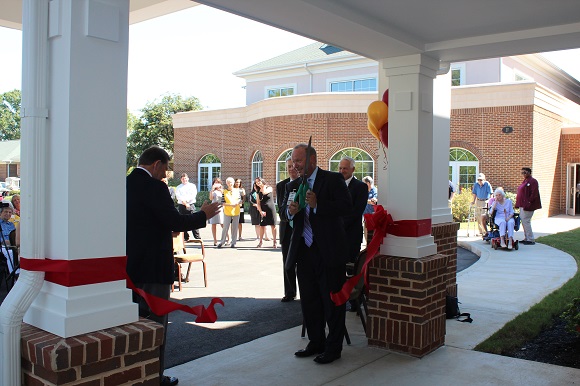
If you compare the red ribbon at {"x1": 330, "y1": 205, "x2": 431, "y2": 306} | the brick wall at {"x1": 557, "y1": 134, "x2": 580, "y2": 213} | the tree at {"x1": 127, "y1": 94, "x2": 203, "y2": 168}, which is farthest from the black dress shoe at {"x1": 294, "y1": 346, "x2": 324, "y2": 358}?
the tree at {"x1": 127, "y1": 94, "x2": 203, "y2": 168}

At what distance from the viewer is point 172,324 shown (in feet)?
21.2

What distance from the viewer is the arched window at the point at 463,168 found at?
22.7 m

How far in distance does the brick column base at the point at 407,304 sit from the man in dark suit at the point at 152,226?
2.15 metres

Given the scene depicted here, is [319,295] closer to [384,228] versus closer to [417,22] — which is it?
[384,228]

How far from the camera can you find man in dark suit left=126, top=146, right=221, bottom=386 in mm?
3955

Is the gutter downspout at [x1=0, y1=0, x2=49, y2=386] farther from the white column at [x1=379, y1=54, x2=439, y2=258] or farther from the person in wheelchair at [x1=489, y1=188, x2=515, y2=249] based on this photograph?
the person in wheelchair at [x1=489, y1=188, x2=515, y2=249]

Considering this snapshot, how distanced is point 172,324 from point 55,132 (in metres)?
4.22

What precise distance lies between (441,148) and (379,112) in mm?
1684

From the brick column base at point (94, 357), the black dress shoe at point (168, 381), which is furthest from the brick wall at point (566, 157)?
the brick column base at point (94, 357)

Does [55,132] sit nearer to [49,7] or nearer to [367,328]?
[49,7]

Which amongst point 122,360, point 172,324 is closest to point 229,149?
point 172,324

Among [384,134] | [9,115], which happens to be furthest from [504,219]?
[9,115]

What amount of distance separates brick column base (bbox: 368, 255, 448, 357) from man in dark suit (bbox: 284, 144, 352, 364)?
53cm

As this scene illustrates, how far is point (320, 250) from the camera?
4.96 meters
